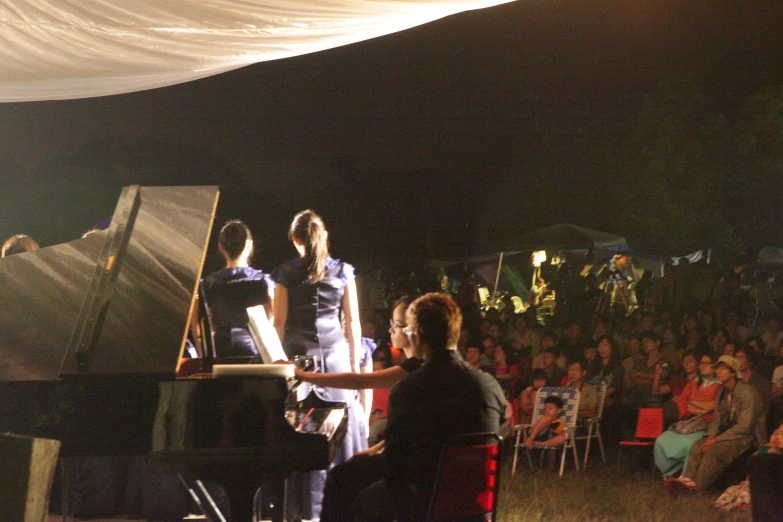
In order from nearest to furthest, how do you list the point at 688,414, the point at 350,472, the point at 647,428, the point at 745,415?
the point at 350,472 → the point at 745,415 → the point at 688,414 → the point at 647,428

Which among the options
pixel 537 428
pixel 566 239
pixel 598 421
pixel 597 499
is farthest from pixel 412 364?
pixel 566 239

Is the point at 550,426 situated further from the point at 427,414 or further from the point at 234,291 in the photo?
the point at 427,414

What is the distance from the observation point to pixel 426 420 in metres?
3.60

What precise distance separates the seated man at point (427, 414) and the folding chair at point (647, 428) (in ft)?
17.3

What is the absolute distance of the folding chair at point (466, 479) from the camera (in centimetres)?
340

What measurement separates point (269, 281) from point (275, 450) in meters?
1.89

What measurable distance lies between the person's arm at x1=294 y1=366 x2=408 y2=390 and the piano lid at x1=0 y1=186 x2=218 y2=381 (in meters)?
0.61

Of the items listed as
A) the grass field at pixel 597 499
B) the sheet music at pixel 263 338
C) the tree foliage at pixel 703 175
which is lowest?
the grass field at pixel 597 499

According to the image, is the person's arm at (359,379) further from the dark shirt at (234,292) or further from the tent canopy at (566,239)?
the tent canopy at (566,239)

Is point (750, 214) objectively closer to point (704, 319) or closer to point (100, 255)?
point (704, 319)

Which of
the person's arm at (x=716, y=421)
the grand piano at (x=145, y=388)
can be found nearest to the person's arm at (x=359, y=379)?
the grand piano at (x=145, y=388)

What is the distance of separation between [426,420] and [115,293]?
1334 mm

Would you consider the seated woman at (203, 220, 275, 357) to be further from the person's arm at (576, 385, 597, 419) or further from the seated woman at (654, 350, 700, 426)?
the person's arm at (576, 385, 597, 419)

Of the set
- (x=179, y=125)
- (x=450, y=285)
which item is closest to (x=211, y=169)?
(x=179, y=125)
